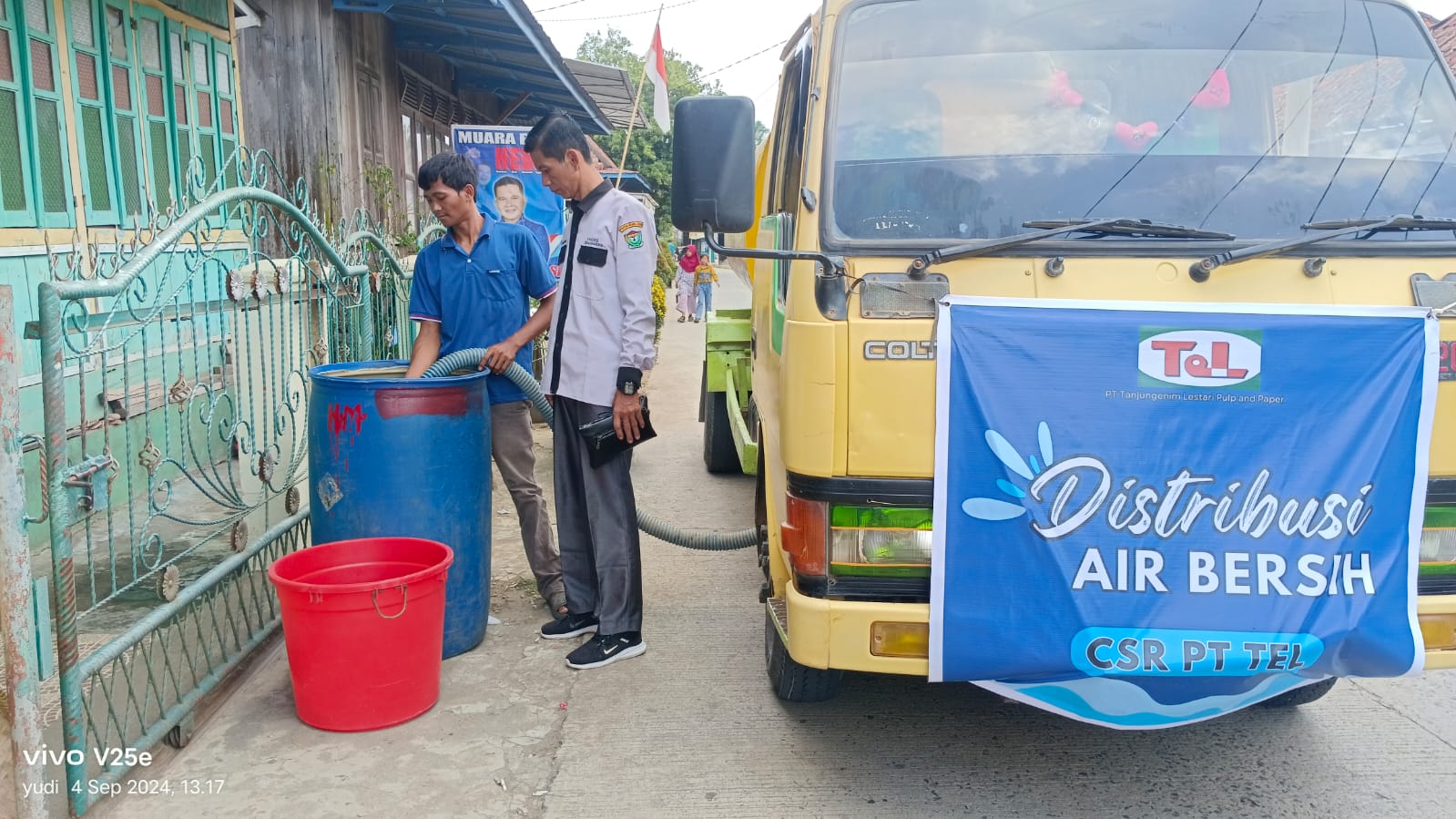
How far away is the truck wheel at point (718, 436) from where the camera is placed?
6801 mm

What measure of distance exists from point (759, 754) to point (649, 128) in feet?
76.7

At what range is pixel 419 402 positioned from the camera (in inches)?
140

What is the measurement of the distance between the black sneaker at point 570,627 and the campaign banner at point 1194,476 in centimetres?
199

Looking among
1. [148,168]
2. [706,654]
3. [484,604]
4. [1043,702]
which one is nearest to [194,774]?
[484,604]

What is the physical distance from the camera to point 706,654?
3975mm

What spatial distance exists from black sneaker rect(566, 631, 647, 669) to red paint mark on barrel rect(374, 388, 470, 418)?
96 cm

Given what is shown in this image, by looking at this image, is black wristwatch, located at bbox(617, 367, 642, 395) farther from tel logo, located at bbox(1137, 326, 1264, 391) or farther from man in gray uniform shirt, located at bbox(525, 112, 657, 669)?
tel logo, located at bbox(1137, 326, 1264, 391)

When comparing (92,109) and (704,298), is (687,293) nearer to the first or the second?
(704,298)

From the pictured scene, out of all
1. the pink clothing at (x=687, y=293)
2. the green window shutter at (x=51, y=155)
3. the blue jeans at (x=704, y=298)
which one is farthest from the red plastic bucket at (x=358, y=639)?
the pink clothing at (x=687, y=293)

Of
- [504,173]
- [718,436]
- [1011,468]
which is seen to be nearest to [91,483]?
[1011,468]

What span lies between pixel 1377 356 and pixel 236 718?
3.39m

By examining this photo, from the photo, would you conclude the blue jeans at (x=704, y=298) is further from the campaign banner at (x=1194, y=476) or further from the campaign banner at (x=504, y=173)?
the campaign banner at (x=1194, y=476)

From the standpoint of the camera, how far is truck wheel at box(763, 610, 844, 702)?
3.32 m

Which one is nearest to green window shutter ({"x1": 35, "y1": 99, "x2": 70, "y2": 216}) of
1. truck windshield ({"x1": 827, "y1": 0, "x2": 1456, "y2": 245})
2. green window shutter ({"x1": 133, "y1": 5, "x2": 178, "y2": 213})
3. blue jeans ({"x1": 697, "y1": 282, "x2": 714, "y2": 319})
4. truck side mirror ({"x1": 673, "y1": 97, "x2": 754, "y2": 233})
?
green window shutter ({"x1": 133, "y1": 5, "x2": 178, "y2": 213})
